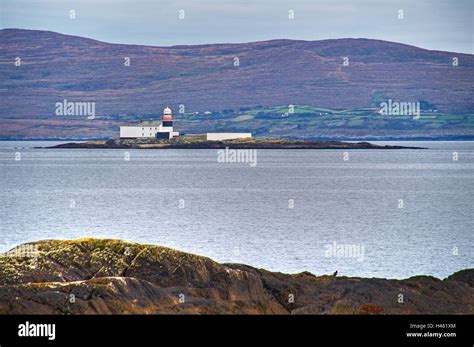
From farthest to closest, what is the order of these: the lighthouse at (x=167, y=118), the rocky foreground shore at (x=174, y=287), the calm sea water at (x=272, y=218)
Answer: the lighthouse at (x=167, y=118)
the calm sea water at (x=272, y=218)
the rocky foreground shore at (x=174, y=287)

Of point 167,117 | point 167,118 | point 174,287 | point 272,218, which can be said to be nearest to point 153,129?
point 167,118

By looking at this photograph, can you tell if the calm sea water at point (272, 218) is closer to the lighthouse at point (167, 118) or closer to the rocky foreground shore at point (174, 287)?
the rocky foreground shore at point (174, 287)

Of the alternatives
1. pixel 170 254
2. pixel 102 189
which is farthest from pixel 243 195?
pixel 170 254

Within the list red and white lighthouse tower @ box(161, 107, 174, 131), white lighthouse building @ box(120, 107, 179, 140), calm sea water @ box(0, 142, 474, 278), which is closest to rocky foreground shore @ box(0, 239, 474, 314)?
calm sea water @ box(0, 142, 474, 278)

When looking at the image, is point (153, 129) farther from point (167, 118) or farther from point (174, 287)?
point (174, 287)

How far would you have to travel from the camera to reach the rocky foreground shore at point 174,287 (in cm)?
1522

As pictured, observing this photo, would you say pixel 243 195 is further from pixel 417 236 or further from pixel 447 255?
pixel 447 255

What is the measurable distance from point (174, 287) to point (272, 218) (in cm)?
3271

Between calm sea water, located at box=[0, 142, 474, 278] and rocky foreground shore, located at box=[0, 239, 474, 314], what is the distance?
12056mm

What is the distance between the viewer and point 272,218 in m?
49.0

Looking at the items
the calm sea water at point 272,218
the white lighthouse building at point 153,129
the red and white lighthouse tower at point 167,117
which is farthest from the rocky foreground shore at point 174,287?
the white lighthouse building at point 153,129

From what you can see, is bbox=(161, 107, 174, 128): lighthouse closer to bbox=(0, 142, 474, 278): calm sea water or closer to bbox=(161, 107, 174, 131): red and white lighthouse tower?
bbox=(161, 107, 174, 131): red and white lighthouse tower

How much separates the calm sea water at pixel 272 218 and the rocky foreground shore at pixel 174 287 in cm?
1206
